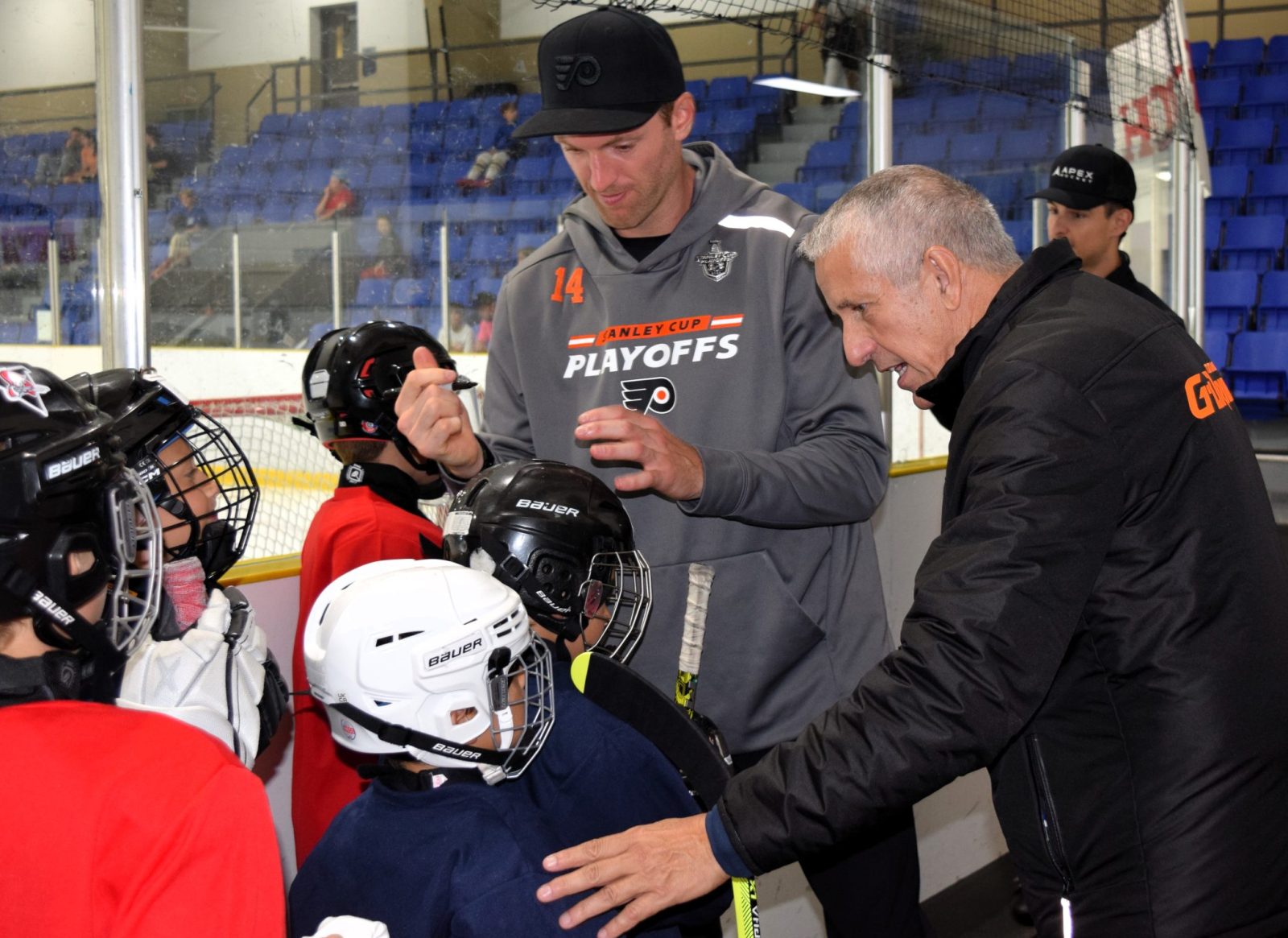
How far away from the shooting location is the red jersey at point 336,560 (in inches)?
69.8

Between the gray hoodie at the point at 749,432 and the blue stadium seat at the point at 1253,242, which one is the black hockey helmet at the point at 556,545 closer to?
the gray hoodie at the point at 749,432

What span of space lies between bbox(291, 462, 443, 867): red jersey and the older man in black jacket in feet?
2.14

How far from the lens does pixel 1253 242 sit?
9922 mm

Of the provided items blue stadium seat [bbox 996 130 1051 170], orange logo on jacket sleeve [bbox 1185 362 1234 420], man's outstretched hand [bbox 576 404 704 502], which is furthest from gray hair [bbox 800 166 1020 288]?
blue stadium seat [bbox 996 130 1051 170]

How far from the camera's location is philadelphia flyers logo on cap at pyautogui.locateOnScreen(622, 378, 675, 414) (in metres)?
1.87

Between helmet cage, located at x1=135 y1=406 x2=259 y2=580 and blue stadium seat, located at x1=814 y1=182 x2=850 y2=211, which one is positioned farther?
blue stadium seat, located at x1=814 y1=182 x2=850 y2=211

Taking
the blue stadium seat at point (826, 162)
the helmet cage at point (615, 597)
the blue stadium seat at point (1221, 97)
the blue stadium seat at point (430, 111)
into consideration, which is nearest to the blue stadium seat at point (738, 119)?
the blue stadium seat at point (826, 162)

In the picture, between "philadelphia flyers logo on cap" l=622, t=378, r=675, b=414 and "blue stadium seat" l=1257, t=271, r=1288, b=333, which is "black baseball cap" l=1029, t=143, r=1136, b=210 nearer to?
"philadelphia flyers logo on cap" l=622, t=378, r=675, b=414

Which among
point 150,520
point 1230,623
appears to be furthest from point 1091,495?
point 150,520

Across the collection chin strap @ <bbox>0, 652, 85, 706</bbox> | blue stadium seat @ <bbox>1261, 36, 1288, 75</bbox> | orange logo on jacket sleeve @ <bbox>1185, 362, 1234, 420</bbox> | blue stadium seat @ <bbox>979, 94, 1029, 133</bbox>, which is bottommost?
chin strap @ <bbox>0, 652, 85, 706</bbox>

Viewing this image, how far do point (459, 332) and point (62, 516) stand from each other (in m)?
2.03

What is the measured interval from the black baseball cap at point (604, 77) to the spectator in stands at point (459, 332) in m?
1.21

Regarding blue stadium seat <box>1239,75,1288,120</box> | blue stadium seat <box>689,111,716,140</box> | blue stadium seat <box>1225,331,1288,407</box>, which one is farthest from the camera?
blue stadium seat <box>1239,75,1288,120</box>

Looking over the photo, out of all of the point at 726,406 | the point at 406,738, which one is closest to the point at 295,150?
the point at 726,406
